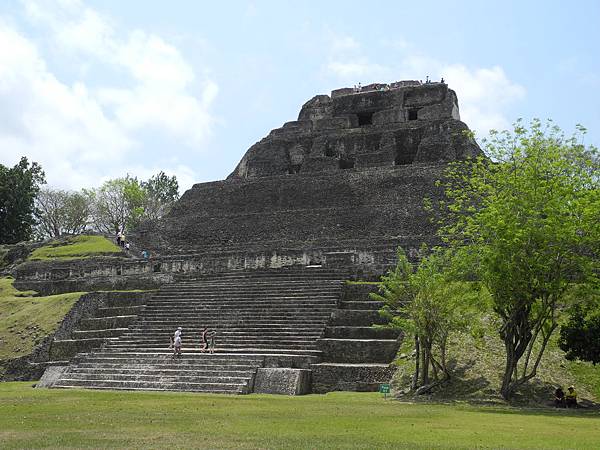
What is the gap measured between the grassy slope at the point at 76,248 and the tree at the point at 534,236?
19700 millimetres

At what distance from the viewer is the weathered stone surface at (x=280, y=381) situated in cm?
1397

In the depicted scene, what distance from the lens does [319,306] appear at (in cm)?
1769

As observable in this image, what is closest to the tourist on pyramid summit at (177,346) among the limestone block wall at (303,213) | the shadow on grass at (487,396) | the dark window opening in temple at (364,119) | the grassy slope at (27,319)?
the grassy slope at (27,319)

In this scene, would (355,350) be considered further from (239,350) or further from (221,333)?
(221,333)

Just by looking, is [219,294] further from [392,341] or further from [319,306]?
[392,341]

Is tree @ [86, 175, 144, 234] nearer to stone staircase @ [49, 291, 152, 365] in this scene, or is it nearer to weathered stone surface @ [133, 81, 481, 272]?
weathered stone surface @ [133, 81, 481, 272]

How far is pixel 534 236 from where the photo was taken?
12258 mm

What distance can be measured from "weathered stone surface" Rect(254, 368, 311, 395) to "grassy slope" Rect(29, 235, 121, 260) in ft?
53.7

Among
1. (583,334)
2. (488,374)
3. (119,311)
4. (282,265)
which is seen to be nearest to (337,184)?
(282,265)

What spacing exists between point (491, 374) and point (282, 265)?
9324 millimetres

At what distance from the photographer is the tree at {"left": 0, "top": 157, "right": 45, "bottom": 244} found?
126 feet

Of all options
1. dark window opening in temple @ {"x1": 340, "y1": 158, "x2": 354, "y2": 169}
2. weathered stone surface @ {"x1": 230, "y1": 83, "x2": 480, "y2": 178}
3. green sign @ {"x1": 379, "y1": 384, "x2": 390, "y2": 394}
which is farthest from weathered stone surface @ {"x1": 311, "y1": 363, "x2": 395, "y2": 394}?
dark window opening in temple @ {"x1": 340, "y1": 158, "x2": 354, "y2": 169}

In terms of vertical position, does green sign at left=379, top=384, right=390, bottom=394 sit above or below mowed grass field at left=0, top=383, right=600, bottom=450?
above

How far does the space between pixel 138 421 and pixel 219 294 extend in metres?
11.2
